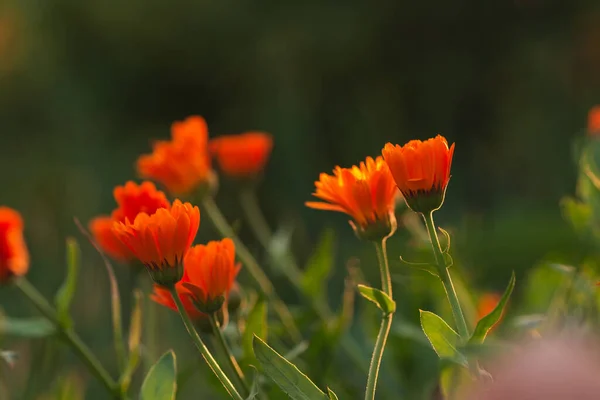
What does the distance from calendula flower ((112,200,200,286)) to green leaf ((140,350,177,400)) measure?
4 centimetres

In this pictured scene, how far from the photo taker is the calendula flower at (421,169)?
371 millimetres

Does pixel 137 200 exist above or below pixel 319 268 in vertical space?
above

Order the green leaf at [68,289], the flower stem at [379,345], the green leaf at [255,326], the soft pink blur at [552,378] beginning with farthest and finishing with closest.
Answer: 1. the green leaf at [68,289]
2. the green leaf at [255,326]
3. the flower stem at [379,345]
4. the soft pink blur at [552,378]

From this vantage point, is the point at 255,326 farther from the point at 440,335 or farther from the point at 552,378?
the point at 552,378

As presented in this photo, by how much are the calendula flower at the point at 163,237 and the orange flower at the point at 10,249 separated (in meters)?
0.27

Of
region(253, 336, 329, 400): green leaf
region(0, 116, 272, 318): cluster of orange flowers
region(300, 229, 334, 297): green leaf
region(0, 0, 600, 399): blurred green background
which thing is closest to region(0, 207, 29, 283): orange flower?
region(0, 116, 272, 318): cluster of orange flowers

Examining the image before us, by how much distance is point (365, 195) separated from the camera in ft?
1.35

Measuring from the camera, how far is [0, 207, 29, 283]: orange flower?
0.62 metres

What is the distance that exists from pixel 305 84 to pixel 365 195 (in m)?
2.91

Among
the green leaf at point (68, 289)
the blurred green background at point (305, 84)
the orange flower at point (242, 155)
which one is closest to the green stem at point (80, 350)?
the green leaf at point (68, 289)

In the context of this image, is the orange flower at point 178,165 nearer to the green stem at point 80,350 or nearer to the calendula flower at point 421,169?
the green stem at point 80,350

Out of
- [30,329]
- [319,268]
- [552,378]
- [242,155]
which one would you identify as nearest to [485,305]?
[319,268]

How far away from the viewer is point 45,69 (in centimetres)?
335

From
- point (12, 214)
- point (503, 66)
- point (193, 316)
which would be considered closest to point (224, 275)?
point (193, 316)
